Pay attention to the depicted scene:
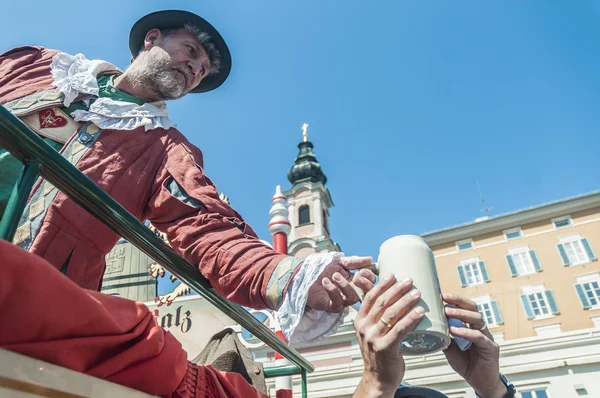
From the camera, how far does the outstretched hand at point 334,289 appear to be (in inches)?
43.8

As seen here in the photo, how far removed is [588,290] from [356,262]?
22.6 metres

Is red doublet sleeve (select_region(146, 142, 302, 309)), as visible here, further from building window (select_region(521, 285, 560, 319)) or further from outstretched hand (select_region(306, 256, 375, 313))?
building window (select_region(521, 285, 560, 319))

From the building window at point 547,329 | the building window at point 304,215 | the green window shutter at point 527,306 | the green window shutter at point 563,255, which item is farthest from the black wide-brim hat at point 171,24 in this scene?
the building window at point 304,215

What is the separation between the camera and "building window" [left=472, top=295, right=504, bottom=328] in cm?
2038

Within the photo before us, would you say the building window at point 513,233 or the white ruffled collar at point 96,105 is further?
the building window at point 513,233

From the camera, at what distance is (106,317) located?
2.59 ft

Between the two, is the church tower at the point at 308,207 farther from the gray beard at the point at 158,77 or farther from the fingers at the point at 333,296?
the fingers at the point at 333,296

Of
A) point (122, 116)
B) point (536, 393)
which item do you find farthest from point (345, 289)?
point (536, 393)

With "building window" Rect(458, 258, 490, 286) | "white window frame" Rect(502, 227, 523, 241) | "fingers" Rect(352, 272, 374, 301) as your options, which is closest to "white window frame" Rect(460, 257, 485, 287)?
"building window" Rect(458, 258, 490, 286)

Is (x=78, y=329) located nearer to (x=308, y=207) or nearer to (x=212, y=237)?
(x=212, y=237)

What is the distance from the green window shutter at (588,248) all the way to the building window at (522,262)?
2.07 metres

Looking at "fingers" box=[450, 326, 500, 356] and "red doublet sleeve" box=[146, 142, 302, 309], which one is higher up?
"red doublet sleeve" box=[146, 142, 302, 309]

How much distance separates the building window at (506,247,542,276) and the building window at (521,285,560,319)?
35.4 inches

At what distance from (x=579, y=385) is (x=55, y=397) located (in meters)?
16.0
